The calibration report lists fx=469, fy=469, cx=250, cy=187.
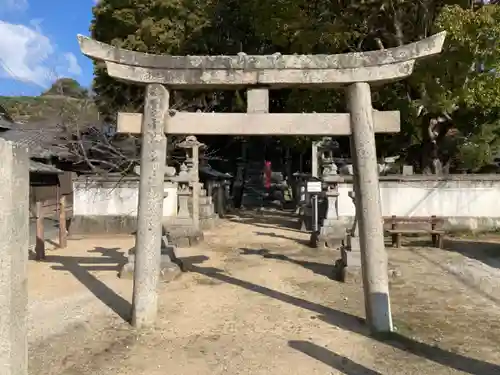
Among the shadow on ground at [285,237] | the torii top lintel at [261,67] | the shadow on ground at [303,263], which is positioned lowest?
the shadow on ground at [303,263]

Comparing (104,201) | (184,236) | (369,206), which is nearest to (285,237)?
(184,236)

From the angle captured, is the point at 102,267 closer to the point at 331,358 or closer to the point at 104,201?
the point at 331,358

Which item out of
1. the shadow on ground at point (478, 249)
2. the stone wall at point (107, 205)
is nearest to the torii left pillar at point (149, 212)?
the shadow on ground at point (478, 249)

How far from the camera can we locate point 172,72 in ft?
20.8

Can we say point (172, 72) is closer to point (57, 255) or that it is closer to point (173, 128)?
point (173, 128)

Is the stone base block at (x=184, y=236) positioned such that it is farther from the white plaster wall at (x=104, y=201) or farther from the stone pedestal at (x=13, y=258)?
the stone pedestal at (x=13, y=258)

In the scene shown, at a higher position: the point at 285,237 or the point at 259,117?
the point at 259,117

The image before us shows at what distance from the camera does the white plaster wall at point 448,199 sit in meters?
15.8

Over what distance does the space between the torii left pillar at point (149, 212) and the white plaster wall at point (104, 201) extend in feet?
33.5

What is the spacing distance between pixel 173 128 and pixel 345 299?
157 inches

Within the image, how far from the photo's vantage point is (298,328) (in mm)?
6215

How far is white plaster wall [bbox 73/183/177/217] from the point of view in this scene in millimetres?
16547

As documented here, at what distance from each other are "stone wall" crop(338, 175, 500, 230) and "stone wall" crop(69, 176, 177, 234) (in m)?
7.13

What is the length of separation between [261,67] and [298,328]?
3502 millimetres
